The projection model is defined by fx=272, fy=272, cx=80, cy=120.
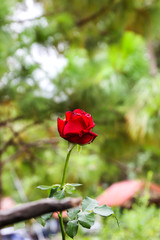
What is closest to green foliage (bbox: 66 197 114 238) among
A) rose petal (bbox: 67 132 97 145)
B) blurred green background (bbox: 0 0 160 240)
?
rose petal (bbox: 67 132 97 145)

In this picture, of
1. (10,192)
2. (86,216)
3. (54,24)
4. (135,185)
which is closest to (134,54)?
(54,24)

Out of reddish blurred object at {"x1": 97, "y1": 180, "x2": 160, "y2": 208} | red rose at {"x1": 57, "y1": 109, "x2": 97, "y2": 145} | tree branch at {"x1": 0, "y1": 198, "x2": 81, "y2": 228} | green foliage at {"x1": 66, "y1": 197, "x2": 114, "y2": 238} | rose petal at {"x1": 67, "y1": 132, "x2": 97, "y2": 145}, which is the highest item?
red rose at {"x1": 57, "y1": 109, "x2": 97, "y2": 145}

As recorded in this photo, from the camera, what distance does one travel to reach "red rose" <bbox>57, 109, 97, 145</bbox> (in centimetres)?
31

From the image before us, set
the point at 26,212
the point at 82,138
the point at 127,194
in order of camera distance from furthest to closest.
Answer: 1. the point at 127,194
2. the point at 82,138
3. the point at 26,212

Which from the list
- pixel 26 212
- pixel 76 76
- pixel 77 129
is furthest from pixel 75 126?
pixel 76 76

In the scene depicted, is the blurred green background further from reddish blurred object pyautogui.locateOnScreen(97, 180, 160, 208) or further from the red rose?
the red rose

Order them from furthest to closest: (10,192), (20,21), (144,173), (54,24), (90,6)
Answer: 1. (10,192)
2. (144,173)
3. (90,6)
4. (54,24)
5. (20,21)

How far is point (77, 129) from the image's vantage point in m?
0.31

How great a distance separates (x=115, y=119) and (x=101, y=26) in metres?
0.62

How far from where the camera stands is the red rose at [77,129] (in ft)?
1.01

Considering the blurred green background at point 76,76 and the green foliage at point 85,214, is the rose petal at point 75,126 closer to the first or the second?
the green foliage at point 85,214

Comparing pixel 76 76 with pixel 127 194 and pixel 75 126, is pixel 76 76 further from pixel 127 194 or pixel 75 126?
pixel 75 126

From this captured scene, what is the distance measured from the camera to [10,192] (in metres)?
3.26

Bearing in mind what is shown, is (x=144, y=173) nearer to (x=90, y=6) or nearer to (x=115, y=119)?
(x=115, y=119)
